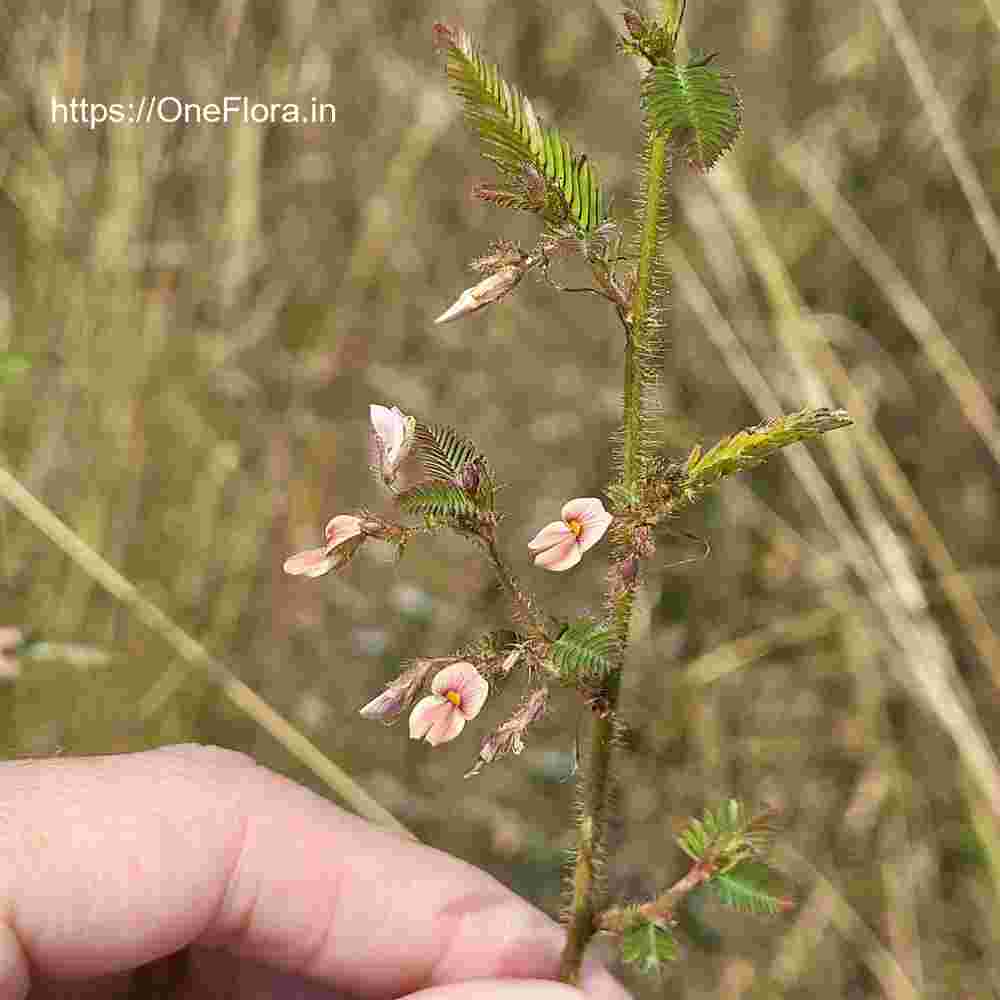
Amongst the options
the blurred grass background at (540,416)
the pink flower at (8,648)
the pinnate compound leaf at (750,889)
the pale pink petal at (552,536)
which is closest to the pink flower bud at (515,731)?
the pale pink petal at (552,536)

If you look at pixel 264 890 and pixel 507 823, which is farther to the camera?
pixel 507 823

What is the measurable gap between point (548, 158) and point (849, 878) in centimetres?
150

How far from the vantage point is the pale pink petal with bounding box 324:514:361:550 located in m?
0.89

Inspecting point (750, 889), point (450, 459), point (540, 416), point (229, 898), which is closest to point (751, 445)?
point (450, 459)

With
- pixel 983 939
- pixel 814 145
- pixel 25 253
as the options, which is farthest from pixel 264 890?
pixel 814 145

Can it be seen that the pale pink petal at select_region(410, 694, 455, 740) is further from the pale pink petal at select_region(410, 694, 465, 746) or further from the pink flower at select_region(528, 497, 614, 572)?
the pink flower at select_region(528, 497, 614, 572)

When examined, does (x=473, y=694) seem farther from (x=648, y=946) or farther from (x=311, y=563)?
(x=648, y=946)

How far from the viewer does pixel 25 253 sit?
2184 millimetres

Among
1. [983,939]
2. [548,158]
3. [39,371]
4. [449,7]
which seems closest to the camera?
[548,158]

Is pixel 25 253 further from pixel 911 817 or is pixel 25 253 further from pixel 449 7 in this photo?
pixel 911 817

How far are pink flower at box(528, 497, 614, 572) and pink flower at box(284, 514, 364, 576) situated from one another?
0.13m

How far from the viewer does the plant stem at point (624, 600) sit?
843 millimetres

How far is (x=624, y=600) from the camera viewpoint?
0.93 m

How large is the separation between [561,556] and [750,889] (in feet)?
0.99
